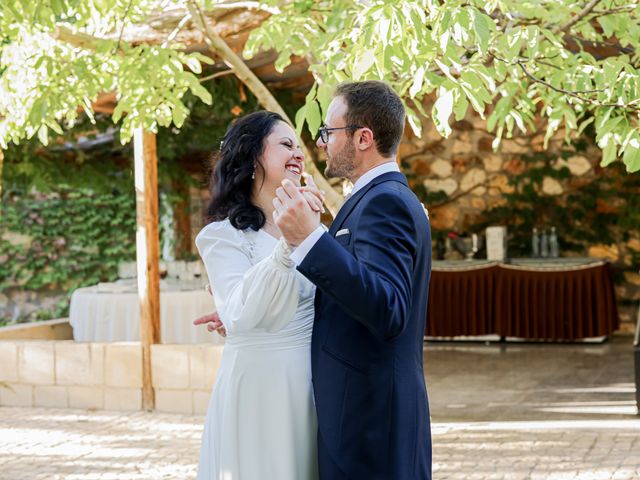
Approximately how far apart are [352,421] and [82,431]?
15.1 ft

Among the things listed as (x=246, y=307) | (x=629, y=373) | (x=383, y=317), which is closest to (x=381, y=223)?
(x=383, y=317)

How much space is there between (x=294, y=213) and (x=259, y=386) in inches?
19.5

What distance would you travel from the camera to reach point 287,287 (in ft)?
6.55

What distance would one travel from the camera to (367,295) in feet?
5.77

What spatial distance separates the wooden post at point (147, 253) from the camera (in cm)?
675

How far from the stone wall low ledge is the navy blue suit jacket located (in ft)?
14.7

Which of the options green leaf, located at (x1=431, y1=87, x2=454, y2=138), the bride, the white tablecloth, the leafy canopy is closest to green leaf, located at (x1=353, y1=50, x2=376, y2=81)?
the leafy canopy

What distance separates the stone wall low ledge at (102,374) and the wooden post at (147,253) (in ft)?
0.17

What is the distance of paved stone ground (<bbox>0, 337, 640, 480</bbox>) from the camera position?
493 cm

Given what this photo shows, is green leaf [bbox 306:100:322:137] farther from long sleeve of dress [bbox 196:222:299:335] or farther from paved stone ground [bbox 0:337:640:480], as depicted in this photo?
paved stone ground [bbox 0:337:640:480]

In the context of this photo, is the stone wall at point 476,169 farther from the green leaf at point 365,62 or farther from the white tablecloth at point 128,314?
the green leaf at point 365,62

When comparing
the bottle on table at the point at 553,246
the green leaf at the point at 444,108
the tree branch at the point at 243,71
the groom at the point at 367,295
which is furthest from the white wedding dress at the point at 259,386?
the bottle on table at the point at 553,246

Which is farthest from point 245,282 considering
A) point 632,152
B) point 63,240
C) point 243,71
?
point 63,240

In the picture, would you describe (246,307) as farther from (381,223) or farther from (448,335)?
(448,335)
